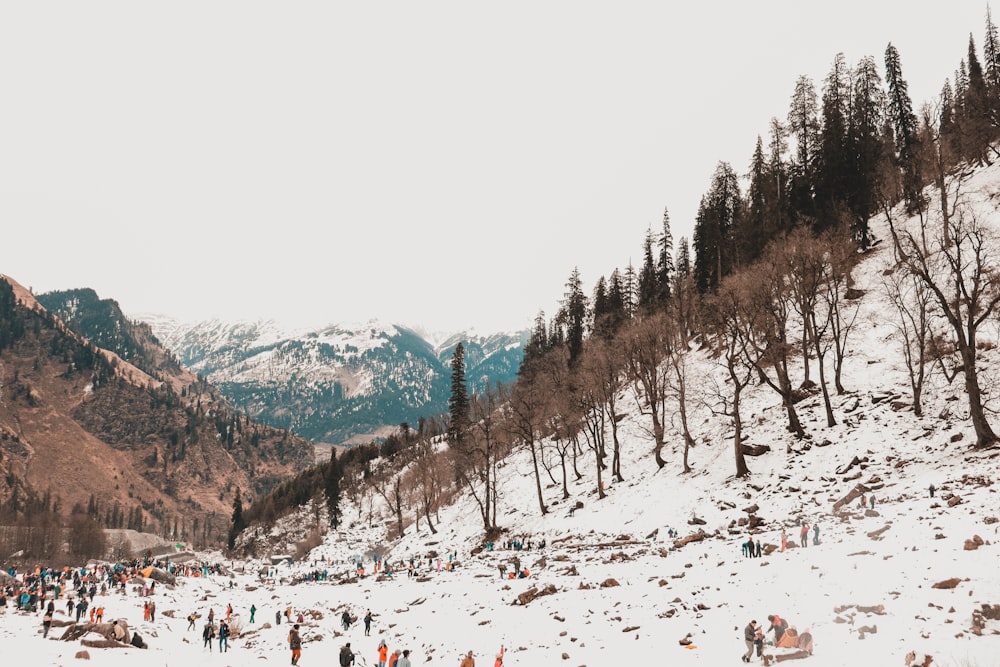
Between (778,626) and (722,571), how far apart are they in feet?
21.6

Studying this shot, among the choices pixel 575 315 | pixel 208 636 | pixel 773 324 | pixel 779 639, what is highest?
pixel 575 315

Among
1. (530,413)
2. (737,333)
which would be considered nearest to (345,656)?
(530,413)

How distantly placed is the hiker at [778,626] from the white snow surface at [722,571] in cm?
66

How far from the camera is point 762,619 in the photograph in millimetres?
15219

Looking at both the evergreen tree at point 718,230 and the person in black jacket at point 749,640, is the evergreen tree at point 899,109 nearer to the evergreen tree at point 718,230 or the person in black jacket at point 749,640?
the evergreen tree at point 718,230

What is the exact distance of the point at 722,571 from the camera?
803 inches

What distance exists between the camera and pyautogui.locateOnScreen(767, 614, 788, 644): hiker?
45.4 ft

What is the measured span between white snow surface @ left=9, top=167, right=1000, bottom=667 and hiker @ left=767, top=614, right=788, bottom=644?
661mm

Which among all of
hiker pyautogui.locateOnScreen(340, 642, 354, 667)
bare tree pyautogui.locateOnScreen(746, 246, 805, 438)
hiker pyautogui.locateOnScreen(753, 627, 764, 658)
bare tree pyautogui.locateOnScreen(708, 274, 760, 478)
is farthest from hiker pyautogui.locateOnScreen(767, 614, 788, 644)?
bare tree pyautogui.locateOnScreen(746, 246, 805, 438)

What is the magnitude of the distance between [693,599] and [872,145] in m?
57.5

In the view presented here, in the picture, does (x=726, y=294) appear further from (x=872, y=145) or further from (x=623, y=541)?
(x=872, y=145)

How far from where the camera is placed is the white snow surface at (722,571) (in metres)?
14.3

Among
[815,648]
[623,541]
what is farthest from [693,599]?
[623,541]

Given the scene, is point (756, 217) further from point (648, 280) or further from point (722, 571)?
point (722, 571)
